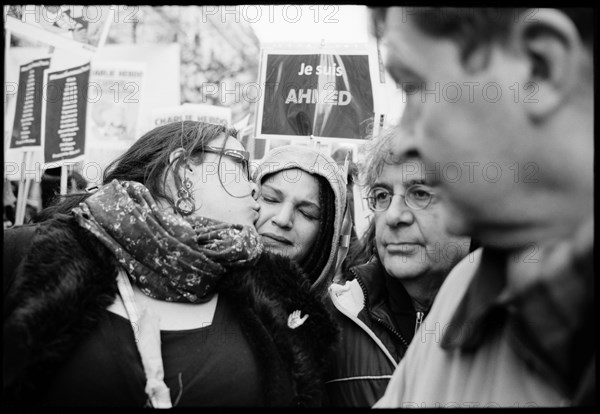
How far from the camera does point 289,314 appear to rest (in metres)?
1.91

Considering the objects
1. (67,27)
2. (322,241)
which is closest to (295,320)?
(322,241)

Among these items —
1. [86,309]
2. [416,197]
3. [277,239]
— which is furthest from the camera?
[277,239]

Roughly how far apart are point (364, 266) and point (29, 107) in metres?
1.44

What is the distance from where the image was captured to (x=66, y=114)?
243 centimetres

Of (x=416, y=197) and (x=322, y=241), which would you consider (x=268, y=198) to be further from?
(x=416, y=197)

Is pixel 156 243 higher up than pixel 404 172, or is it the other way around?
pixel 404 172

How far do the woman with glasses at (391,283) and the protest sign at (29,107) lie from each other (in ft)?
4.30

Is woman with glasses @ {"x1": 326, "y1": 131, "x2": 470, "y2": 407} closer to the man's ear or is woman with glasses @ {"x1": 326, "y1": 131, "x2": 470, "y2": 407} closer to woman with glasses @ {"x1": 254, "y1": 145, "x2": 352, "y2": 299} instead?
woman with glasses @ {"x1": 254, "y1": 145, "x2": 352, "y2": 299}

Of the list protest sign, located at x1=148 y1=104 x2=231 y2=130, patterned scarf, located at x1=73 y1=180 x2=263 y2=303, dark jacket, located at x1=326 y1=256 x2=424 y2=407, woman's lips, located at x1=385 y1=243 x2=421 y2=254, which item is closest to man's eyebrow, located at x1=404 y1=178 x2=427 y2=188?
woman's lips, located at x1=385 y1=243 x2=421 y2=254

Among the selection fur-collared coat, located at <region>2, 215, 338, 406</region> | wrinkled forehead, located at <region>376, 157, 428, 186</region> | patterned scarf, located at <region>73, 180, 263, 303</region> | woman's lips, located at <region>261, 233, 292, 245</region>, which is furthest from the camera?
woman's lips, located at <region>261, 233, 292, 245</region>

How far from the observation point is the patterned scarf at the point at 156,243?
1.77 meters

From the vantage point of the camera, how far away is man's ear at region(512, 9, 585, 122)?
1.22 metres

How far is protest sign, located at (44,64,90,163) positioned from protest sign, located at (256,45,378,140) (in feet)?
2.27

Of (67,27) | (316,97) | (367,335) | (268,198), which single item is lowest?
(367,335)
